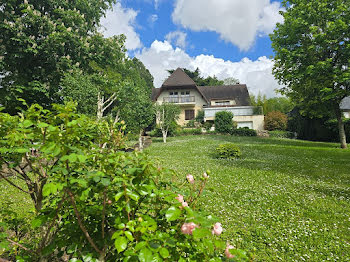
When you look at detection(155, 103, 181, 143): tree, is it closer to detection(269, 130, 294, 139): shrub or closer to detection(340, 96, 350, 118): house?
detection(269, 130, 294, 139): shrub

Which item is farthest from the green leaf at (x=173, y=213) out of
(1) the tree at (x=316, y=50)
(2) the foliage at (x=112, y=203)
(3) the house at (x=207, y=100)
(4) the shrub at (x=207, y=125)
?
(3) the house at (x=207, y=100)

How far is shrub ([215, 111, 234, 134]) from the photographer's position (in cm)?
3006

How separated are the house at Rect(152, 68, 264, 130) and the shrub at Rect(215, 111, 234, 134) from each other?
11.6ft

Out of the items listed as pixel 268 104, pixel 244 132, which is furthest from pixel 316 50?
pixel 268 104

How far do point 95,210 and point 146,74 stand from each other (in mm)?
59611

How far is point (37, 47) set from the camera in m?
12.5

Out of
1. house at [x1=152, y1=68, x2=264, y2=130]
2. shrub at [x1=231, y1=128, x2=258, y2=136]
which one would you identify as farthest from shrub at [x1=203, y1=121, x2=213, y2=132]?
shrub at [x1=231, y1=128, x2=258, y2=136]

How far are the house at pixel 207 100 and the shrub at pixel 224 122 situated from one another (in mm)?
3522

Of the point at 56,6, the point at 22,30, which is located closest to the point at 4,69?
the point at 22,30

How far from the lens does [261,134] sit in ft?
99.2

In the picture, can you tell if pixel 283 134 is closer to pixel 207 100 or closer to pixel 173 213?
pixel 207 100

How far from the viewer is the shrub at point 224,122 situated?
30058mm

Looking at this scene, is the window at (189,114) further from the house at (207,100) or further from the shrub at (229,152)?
A: the shrub at (229,152)

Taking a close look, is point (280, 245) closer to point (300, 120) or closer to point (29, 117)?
point (29, 117)
